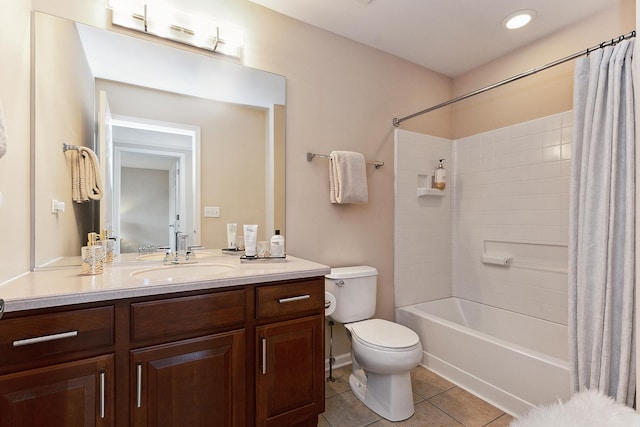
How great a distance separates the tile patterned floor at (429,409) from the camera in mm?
1630

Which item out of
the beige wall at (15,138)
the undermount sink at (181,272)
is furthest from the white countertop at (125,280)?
the beige wall at (15,138)

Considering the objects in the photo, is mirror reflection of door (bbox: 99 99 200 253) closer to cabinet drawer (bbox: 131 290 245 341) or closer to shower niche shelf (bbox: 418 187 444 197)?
cabinet drawer (bbox: 131 290 245 341)

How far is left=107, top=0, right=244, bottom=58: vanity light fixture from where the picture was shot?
1527mm

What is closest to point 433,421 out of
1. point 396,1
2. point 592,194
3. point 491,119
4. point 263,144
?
point 592,194

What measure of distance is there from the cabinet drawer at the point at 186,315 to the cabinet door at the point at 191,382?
48 millimetres

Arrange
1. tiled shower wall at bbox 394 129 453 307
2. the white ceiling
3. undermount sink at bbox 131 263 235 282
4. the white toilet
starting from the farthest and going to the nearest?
tiled shower wall at bbox 394 129 453 307 → the white ceiling → the white toilet → undermount sink at bbox 131 263 235 282

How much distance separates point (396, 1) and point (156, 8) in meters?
1.38

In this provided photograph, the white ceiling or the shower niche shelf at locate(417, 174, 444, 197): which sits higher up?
the white ceiling

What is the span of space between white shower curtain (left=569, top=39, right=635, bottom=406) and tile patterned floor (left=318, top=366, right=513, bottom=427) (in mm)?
515

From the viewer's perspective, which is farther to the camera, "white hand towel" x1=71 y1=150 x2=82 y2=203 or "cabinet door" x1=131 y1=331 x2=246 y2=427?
"white hand towel" x1=71 y1=150 x2=82 y2=203

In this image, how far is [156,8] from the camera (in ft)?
5.19

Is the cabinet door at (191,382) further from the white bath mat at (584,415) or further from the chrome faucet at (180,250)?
the white bath mat at (584,415)

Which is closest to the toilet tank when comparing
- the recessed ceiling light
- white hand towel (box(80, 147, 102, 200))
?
white hand towel (box(80, 147, 102, 200))

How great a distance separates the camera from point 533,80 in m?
2.27
